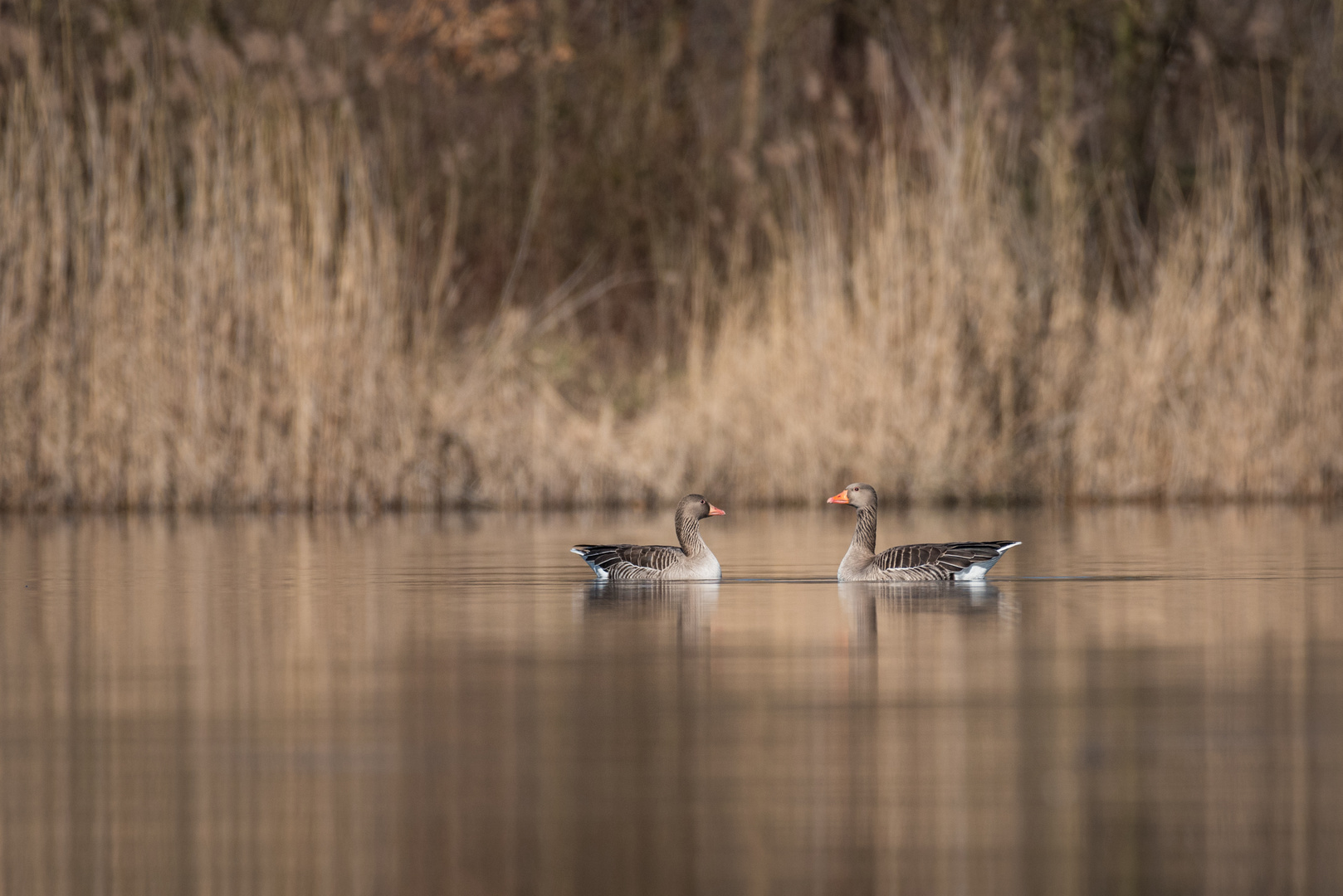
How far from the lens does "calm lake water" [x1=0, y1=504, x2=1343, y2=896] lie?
3.30 m

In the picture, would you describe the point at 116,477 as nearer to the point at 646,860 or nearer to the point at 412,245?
the point at 412,245

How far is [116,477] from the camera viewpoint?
42.0ft

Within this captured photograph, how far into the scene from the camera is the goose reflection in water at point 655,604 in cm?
679

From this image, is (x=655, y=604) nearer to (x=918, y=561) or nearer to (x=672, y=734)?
(x=918, y=561)

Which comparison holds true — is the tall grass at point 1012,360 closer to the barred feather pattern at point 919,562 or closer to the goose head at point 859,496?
the goose head at point 859,496

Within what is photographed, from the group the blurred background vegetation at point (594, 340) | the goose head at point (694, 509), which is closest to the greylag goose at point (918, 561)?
the goose head at point (694, 509)

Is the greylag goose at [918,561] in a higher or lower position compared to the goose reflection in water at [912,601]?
higher

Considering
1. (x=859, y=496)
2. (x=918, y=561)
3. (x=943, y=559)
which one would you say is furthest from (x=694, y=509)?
(x=943, y=559)

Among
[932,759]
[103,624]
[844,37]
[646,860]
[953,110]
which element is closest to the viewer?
[646,860]

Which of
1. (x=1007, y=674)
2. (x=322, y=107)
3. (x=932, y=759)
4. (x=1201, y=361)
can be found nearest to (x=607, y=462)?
(x=322, y=107)

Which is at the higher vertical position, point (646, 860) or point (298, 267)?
point (298, 267)

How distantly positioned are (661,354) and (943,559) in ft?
23.1

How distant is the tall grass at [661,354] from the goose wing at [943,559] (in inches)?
211

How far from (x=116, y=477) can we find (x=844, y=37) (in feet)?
31.4
